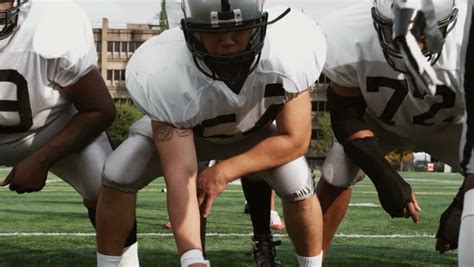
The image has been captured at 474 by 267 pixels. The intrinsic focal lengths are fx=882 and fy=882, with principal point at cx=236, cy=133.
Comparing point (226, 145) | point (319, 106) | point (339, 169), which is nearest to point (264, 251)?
point (339, 169)

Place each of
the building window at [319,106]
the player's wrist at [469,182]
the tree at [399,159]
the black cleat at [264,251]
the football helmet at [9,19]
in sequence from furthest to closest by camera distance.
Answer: the building window at [319,106], the tree at [399,159], the black cleat at [264,251], the football helmet at [9,19], the player's wrist at [469,182]

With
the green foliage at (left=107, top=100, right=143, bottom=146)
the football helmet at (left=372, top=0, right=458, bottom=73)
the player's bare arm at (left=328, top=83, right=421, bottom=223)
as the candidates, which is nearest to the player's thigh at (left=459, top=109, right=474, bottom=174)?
the football helmet at (left=372, top=0, right=458, bottom=73)

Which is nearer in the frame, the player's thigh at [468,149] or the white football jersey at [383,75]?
the player's thigh at [468,149]

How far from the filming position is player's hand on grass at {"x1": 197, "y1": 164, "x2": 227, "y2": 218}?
7.04 ft

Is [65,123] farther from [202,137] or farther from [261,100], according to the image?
[261,100]

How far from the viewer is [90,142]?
273 centimetres

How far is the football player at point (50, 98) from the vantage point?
8.41 feet

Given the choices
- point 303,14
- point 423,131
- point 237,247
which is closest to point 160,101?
point 303,14

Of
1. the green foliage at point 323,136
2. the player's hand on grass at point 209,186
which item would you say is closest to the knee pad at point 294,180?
the player's hand on grass at point 209,186

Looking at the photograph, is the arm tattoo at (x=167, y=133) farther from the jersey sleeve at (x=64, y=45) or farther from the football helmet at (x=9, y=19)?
the football helmet at (x=9, y=19)

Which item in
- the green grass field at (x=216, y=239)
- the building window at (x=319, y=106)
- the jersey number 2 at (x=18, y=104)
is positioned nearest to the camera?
the jersey number 2 at (x=18, y=104)

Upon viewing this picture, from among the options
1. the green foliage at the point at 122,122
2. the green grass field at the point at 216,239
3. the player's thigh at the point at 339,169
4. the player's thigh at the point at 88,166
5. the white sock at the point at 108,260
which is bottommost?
the green foliage at the point at 122,122

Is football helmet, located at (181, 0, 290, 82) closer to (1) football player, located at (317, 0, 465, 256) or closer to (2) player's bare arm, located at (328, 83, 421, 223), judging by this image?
(1) football player, located at (317, 0, 465, 256)

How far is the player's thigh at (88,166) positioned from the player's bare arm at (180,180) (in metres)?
0.50
